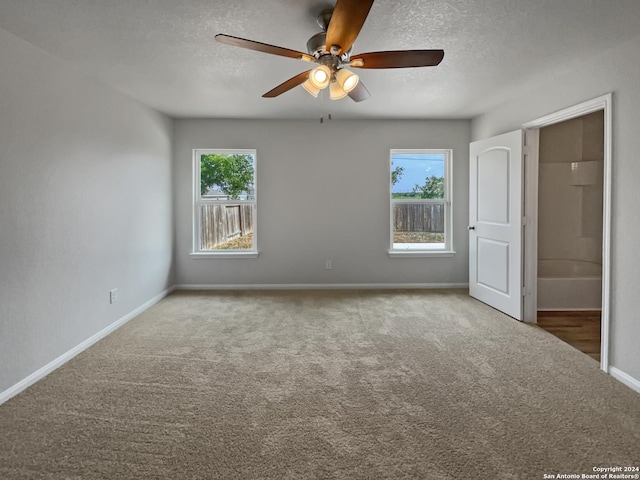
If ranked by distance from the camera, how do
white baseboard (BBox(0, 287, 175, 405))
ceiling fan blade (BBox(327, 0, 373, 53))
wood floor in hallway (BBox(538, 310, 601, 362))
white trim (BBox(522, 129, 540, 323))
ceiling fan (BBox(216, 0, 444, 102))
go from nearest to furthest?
ceiling fan blade (BBox(327, 0, 373, 53)) → ceiling fan (BBox(216, 0, 444, 102)) → white baseboard (BBox(0, 287, 175, 405)) → wood floor in hallway (BBox(538, 310, 601, 362)) → white trim (BBox(522, 129, 540, 323))

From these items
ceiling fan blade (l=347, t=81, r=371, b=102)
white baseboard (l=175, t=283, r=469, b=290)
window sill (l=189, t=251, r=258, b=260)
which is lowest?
white baseboard (l=175, t=283, r=469, b=290)

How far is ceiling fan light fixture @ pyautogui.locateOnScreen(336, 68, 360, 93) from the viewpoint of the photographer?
2.20m

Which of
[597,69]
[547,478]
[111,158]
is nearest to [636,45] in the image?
[597,69]

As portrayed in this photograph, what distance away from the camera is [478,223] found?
4.50m

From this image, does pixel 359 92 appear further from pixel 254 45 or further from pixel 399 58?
pixel 254 45

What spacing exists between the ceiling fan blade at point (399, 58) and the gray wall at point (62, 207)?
7.34 feet

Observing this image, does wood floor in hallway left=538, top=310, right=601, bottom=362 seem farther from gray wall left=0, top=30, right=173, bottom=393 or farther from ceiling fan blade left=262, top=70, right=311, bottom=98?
gray wall left=0, top=30, right=173, bottom=393

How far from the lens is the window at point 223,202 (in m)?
5.12

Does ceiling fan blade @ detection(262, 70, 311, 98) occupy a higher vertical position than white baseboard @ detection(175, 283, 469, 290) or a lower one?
higher

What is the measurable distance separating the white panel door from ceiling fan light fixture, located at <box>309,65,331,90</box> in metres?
2.52

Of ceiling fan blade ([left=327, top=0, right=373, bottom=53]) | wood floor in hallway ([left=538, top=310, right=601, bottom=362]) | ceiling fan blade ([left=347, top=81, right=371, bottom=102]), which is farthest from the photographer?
wood floor in hallway ([left=538, top=310, right=601, bottom=362])

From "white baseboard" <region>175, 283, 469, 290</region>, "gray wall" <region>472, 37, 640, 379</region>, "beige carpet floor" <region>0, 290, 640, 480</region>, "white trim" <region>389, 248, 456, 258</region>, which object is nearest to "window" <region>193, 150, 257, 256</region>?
"white baseboard" <region>175, 283, 469, 290</region>

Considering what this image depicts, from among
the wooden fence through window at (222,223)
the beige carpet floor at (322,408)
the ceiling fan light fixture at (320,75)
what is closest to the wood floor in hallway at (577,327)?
the beige carpet floor at (322,408)

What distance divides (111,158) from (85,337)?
1653mm
